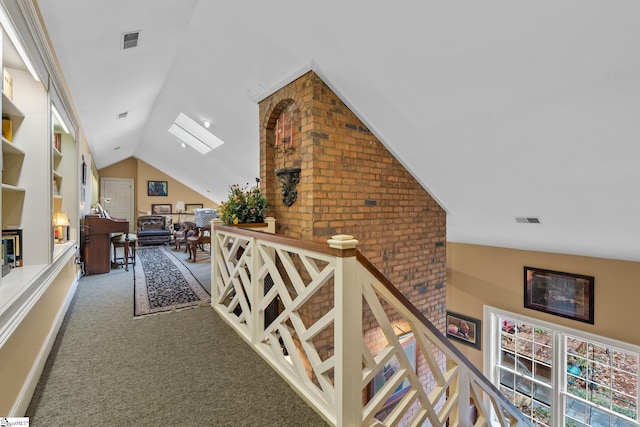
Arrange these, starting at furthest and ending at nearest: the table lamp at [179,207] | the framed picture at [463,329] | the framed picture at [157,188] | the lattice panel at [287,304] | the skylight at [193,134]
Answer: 1. the table lamp at [179,207]
2. the framed picture at [157,188]
3. the skylight at [193,134]
4. the framed picture at [463,329]
5. the lattice panel at [287,304]

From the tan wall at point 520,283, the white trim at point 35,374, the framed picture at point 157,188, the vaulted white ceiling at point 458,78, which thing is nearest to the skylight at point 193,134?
the vaulted white ceiling at point 458,78

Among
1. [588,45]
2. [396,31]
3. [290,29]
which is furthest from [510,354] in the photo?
[290,29]

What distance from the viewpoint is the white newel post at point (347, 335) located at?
4.65ft

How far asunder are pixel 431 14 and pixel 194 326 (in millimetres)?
3087

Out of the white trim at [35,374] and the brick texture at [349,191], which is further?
the brick texture at [349,191]

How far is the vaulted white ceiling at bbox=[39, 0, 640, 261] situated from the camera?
1898 mm

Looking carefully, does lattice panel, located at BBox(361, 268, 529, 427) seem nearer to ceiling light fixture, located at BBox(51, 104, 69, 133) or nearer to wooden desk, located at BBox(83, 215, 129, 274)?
ceiling light fixture, located at BBox(51, 104, 69, 133)

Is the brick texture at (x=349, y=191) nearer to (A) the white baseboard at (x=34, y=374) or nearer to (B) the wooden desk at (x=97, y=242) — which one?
(A) the white baseboard at (x=34, y=374)

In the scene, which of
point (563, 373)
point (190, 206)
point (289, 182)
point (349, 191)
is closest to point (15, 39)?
point (289, 182)

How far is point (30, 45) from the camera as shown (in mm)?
1826

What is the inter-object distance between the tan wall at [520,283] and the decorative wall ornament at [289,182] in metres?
2.94

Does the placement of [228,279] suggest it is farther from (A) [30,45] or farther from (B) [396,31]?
(B) [396,31]

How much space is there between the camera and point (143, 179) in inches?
395

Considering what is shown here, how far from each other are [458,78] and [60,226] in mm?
4342
